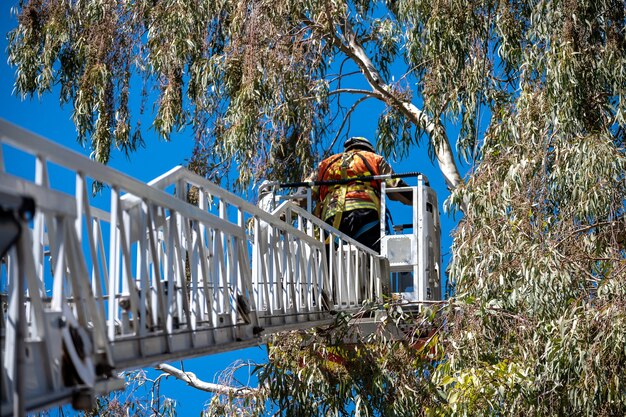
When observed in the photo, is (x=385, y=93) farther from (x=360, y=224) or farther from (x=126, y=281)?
(x=126, y=281)

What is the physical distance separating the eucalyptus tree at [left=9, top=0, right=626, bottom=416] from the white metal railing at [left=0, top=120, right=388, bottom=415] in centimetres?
105

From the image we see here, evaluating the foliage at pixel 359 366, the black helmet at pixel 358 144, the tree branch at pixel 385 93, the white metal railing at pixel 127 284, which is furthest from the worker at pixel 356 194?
the tree branch at pixel 385 93

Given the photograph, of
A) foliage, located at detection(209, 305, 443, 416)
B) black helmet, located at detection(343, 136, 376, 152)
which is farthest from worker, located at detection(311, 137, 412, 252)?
foliage, located at detection(209, 305, 443, 416)

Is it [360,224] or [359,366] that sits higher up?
[360,224]

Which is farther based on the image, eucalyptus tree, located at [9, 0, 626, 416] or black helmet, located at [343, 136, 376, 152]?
black helmet, located at [343, 136, 376, 152]

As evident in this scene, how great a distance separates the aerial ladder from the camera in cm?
348

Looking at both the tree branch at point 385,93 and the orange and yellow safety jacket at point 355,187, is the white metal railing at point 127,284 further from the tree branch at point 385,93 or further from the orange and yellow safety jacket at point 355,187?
the tree branch at point 385,93

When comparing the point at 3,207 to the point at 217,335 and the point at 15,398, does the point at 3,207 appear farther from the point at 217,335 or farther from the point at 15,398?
the point at 217,335

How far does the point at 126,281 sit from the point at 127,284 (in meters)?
0.05

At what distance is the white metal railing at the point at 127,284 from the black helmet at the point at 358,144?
1713 mm

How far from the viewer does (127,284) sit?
4.54 meters

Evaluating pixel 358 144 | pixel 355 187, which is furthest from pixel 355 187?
pixel 358 144

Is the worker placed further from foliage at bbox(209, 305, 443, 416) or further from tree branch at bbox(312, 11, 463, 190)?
tree branch at bbox(312, 11, 463, 190)

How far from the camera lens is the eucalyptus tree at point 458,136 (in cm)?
709
